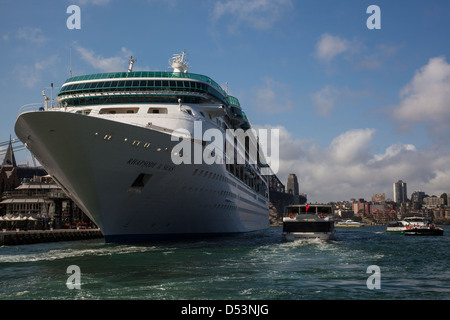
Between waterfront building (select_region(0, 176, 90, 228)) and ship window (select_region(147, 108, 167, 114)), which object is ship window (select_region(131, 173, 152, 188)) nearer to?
ship window (select_region(147, 108, 167, 114))

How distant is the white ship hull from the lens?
2356cm

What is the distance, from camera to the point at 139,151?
25312 millimetres

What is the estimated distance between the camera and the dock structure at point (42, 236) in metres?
39.3

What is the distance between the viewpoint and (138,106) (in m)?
32.4

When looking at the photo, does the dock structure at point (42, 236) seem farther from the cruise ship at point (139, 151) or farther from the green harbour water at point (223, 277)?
the green harbour water at point (223, 277)

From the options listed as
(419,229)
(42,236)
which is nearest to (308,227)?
(42,236)

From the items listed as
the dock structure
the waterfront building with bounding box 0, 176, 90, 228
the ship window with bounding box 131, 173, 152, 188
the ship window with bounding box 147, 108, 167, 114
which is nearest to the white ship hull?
the ship window with bounding box 131, 173, 152, 188

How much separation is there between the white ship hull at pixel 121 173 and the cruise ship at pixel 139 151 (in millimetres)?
60

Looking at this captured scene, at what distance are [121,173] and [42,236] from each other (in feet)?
72.4

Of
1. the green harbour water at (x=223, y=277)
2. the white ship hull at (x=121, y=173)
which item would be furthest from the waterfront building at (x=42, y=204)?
the green harbour water at (x=223, y=277)

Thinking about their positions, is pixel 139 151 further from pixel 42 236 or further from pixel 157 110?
pixel 42 236

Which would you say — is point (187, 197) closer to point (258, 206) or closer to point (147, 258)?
point (147, 258)

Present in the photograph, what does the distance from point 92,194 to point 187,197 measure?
7.13 meters

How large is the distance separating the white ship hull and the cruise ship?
2.3 inches
